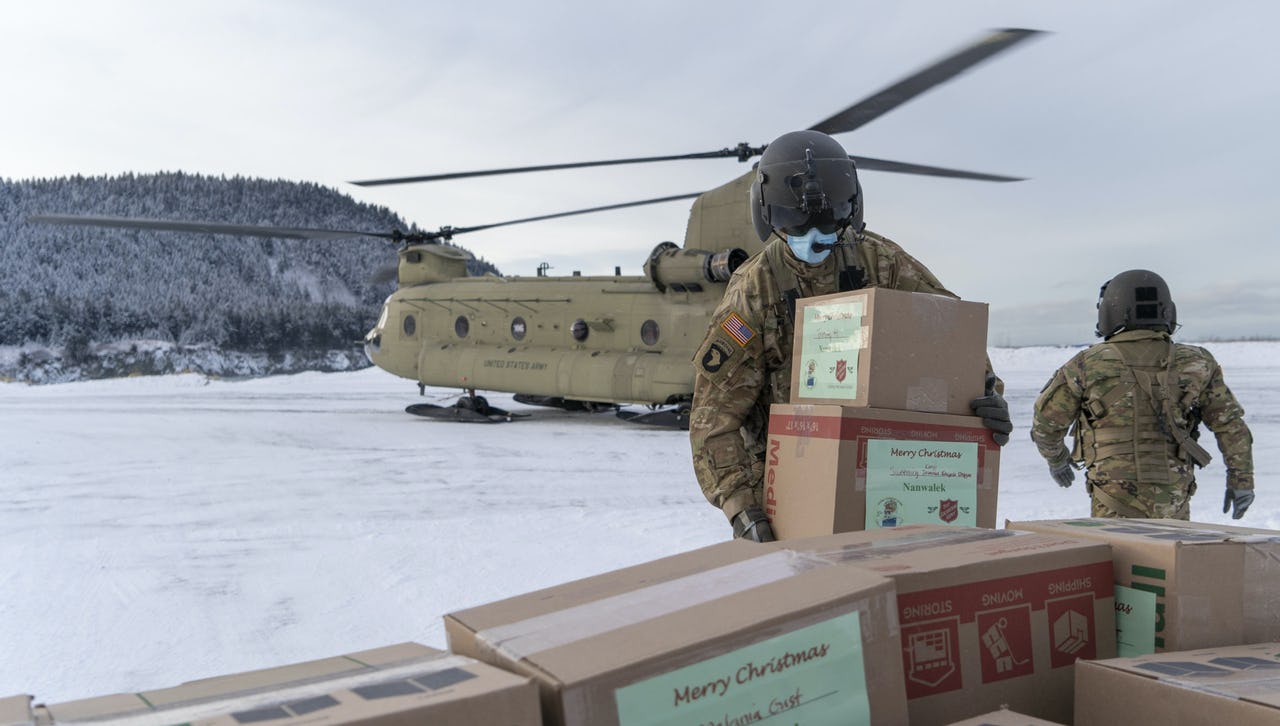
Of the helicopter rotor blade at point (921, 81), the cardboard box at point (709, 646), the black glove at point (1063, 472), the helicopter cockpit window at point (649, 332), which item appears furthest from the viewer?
the helicopter cockpit window at point (649, 332)

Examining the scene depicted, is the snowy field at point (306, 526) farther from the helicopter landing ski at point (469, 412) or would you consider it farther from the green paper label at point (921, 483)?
the green paper label at point (921, 483)

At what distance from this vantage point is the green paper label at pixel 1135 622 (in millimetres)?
1591

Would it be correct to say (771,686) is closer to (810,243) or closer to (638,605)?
(638,605)

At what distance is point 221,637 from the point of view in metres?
3.96

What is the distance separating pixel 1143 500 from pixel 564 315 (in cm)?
1028

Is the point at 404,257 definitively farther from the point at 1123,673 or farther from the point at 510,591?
the point at 1123,673

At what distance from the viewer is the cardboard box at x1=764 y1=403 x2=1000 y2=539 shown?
7.08ft

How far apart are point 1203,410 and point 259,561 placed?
523 centimetres

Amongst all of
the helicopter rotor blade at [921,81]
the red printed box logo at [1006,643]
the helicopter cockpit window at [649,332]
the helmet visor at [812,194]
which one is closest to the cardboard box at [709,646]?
the red printed box logo at [1006,643]

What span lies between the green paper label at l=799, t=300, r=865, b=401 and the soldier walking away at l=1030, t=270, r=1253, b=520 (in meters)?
2.18

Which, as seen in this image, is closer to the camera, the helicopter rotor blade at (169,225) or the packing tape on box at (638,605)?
the packing tape on box at (638,605)

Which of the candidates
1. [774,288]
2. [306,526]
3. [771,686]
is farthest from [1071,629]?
[306,526]

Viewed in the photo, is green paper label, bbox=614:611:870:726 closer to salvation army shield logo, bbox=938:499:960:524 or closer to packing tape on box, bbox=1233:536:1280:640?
packing tape on box, bbox=1233:536:1280:640

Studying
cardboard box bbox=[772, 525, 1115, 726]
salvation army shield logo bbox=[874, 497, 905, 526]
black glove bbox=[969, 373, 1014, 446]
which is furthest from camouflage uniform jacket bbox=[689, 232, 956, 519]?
cardboard box bbox=[772, 525, 1115, 726]
